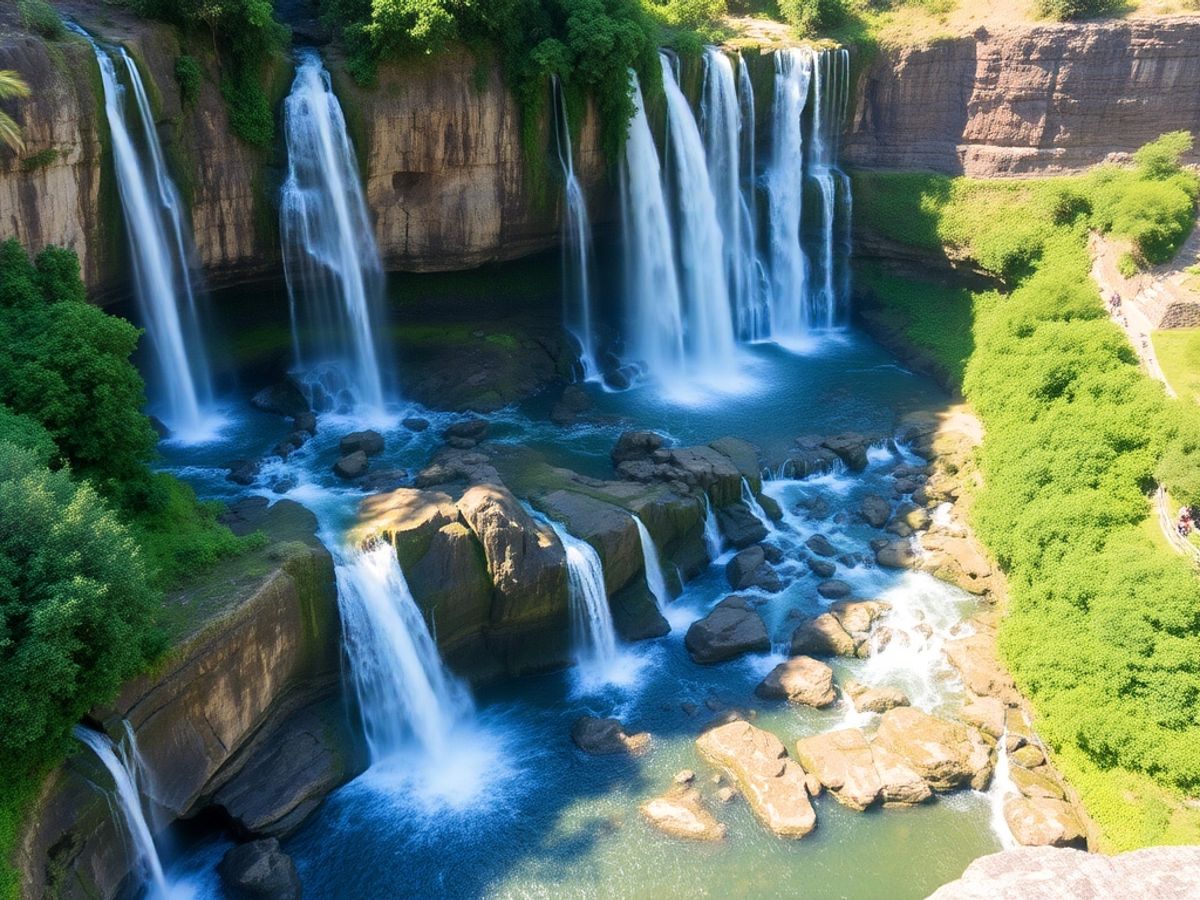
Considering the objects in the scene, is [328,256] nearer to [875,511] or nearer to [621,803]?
[875,511]

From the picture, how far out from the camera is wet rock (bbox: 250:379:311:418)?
1026 inches

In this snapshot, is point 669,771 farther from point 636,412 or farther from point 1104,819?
point 636,412

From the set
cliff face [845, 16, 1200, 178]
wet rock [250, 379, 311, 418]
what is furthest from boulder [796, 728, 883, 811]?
cliff face [845, 16, 1200, 178]

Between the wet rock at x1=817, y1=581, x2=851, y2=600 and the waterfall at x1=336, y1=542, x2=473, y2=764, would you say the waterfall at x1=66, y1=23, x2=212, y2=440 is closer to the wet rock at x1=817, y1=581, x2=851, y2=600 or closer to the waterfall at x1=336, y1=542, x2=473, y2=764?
the waterfall at x1=336, y1=542, x2=473, y2=764

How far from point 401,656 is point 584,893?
17.8 ft

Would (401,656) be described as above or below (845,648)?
above

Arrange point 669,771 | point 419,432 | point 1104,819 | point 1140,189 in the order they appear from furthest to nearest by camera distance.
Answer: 1. point 1140,189
2. point 419,432
3. point 669,771
4. point 1104,819

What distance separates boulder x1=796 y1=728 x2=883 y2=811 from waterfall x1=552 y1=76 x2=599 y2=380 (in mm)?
15848

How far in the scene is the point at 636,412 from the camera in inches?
1090

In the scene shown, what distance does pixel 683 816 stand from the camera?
1558 centimetres

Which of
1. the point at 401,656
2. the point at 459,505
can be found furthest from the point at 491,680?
the point at 459,505

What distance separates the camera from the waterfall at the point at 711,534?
22.2m

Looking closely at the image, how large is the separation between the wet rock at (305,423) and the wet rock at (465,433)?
347 centimetres

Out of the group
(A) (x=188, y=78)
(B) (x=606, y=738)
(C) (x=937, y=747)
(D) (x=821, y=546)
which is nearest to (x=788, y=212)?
(D) (x=821, y=546)
